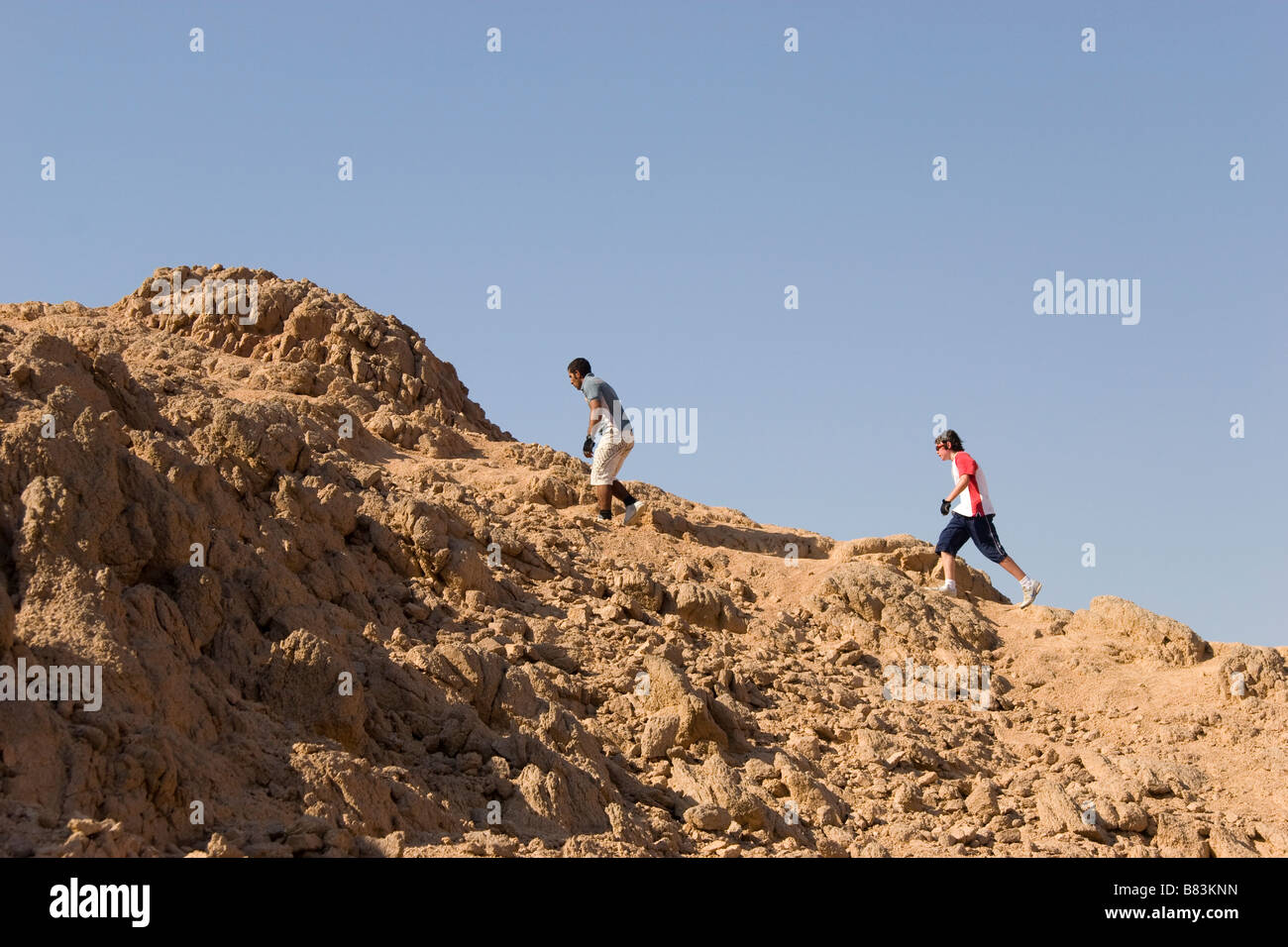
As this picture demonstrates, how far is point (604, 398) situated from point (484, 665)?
4410mm

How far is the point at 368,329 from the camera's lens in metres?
15.2

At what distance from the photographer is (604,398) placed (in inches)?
508

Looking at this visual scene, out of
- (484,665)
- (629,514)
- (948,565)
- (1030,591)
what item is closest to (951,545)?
(948,565)

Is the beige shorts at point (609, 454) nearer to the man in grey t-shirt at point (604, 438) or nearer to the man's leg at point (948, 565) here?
the man in grey t-shirt at point (604, 438)

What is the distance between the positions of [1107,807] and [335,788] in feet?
18.7

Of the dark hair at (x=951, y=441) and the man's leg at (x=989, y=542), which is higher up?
the dark hair at (x=951, y=441)

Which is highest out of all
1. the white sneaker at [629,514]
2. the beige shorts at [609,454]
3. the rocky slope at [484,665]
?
the beige shorts at [609,454]

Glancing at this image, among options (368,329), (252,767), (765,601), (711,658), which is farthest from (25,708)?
(368,329)

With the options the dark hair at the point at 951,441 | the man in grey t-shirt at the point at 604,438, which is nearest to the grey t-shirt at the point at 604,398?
the man in grey t-shirt at the point at 604,438

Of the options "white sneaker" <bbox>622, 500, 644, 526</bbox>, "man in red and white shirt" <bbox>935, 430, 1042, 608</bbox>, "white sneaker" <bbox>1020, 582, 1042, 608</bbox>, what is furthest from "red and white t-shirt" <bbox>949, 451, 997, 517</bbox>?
"white sneaker" <bbox>622, 500, 644, 526</bbox>

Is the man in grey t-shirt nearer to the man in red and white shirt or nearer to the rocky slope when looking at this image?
the rocky slope

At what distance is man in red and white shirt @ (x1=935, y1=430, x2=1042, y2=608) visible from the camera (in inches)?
488

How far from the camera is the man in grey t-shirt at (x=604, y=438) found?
1273 centimetres

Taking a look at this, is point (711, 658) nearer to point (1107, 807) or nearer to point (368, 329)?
point (1107, 807)
